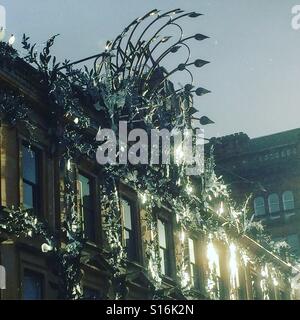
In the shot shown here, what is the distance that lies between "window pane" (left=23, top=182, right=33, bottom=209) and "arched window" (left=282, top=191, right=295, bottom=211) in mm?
24179

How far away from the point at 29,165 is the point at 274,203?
2421 cm

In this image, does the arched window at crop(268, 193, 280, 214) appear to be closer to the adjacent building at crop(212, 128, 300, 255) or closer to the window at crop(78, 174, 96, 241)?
the adjacent building at crop(212, 128, 300, 255)

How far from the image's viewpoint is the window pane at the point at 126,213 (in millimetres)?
19648

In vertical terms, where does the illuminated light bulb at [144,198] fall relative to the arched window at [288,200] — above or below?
below

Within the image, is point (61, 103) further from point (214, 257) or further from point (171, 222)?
point (214, 257)

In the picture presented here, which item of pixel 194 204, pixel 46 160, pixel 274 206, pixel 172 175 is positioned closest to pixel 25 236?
pixel 46 160

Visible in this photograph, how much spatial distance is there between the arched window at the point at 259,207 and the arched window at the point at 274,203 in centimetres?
43

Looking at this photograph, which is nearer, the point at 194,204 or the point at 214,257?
the point at 194,204

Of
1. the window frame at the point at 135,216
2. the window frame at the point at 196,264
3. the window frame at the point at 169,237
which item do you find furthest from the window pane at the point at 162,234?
the window frame at the point at 135,216

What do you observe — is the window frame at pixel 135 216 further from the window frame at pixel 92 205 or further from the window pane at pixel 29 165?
the window pane at pixel 29 165

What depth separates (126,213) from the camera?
65.2ft

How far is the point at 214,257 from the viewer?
2539 centimetres

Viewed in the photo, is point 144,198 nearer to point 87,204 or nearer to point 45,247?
point 87,204

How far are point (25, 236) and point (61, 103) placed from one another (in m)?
3.91
